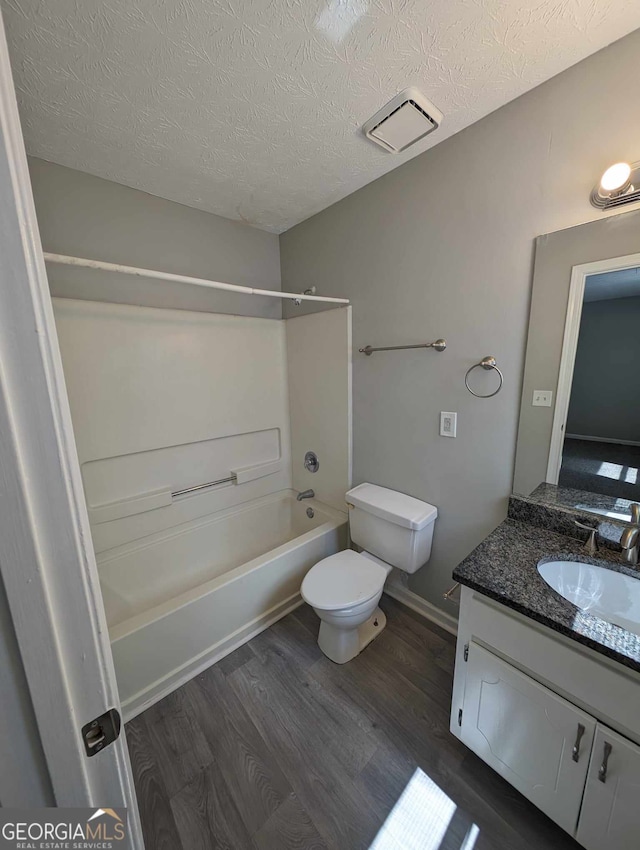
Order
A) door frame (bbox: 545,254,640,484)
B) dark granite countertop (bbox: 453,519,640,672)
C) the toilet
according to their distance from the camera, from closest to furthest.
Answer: dark granite countertop (bbox: 453,519,640,672)
door frame (bbox: 545,254,640,484)
the toilet

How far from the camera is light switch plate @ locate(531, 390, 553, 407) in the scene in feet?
4.28

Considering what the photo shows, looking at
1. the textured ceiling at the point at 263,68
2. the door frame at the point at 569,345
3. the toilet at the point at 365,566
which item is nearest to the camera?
the textured ceiling at the point at 263,68

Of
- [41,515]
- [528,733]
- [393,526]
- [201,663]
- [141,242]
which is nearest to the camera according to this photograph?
[41,515]

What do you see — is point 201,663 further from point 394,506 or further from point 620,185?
point 620,185

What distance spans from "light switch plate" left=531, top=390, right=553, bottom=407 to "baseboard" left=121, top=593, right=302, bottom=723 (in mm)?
1711

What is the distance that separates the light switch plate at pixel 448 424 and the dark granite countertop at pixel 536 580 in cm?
48

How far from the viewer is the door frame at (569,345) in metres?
1.13

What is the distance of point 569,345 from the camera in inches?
48.8

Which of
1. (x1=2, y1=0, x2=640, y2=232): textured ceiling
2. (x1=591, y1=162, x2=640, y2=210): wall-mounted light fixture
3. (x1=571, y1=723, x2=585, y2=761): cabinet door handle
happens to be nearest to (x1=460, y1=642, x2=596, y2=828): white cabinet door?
(x1=571, y1=723, x2=585, y2=761): cabinet door handle

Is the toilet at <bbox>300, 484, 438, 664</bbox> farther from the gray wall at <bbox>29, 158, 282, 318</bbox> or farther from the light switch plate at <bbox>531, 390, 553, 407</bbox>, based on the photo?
the gray wall at <bbox>29, 158, 282, 318</bbox>

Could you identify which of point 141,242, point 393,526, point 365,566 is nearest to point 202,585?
point 365,566

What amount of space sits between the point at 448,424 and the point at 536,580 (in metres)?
0.80

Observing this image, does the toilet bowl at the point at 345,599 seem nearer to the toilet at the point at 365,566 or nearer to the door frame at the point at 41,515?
the toilet at the point at 365,566

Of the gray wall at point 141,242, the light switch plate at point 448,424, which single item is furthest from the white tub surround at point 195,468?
the light switch plate at point 448,424
